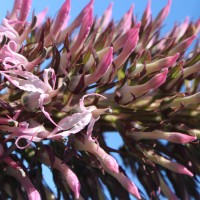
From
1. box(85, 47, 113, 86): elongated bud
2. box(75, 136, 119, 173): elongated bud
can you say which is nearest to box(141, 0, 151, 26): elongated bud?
box(85, 47, 113, 86): elongated bud

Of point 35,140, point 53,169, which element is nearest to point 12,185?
point 53,169

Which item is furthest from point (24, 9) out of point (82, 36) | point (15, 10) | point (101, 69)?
point (101, 69)

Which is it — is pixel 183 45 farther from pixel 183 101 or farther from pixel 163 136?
pixel 163 136

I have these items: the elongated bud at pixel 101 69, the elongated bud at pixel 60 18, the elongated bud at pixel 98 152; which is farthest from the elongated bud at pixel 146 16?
the elongated bud at pixel 98 152

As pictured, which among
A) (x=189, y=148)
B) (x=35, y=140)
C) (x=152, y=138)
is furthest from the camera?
(x=189, y=148)

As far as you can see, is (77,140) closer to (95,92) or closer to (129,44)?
(95,92)

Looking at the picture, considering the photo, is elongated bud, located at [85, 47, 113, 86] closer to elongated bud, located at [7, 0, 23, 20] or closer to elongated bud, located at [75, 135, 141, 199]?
elongated bud, located at [75, 135, 141, 199]
